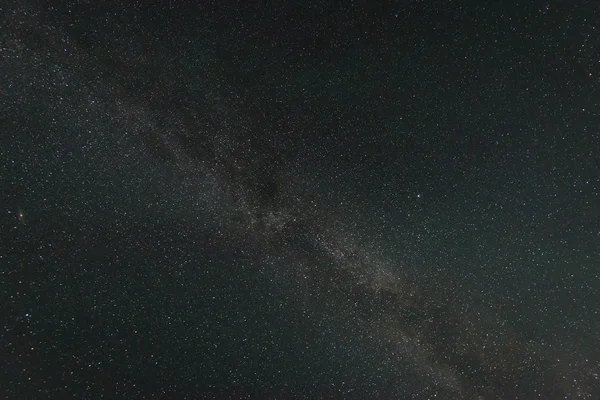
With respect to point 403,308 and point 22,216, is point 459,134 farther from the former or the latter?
point 22,216

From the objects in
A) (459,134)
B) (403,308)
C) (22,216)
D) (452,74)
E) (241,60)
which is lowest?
(22,216)

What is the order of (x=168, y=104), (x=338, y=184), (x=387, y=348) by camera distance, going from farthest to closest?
(x=387, y=348) → (x=338, y=184) → (x=168, y=104)

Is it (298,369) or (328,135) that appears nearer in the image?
(328,135)

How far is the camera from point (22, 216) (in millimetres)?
1506

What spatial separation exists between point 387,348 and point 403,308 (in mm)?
209

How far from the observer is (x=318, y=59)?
1537 mm

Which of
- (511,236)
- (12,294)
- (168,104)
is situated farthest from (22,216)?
(511,236)

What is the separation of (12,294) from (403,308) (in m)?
1.65

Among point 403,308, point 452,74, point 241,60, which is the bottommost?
point 403,308

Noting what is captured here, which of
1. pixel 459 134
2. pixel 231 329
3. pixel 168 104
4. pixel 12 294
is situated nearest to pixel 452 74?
pixel 459 134

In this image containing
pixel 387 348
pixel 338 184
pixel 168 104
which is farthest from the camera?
pixel 387 348

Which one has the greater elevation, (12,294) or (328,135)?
(328,135)

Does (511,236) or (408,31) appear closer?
(408,31)

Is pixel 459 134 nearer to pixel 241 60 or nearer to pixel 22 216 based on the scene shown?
pixel 241 60
